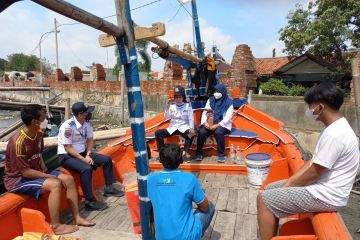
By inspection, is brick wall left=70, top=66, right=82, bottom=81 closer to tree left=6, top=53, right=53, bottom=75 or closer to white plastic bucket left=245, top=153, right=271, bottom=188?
white plastic bucket left=245, top=153, right=271, bottom=188

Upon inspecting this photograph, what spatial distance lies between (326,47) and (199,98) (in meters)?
9.42

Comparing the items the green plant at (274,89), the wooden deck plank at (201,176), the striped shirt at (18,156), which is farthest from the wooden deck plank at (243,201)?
the green plant at (274,89)

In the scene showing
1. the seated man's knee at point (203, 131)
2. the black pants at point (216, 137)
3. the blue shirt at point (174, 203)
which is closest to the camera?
the blue shirt at point (174, 203)

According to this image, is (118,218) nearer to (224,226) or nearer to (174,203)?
(224,226)

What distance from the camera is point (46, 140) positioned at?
6922mm

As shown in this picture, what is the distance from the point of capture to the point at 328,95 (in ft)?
7.18

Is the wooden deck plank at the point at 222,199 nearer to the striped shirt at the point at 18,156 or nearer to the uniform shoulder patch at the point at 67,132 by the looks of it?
the uniform shoulder patch at the point at 67,132

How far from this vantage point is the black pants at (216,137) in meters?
5.16

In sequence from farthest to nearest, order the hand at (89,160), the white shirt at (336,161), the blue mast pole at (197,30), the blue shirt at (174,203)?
the blue mast pole at (197,30) < the hand at (89,160) < the blue shirt at (174,203) < the white shirt at (336,161)

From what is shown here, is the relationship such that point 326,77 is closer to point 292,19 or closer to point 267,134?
point 292,19

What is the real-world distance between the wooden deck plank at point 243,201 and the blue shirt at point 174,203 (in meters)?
1.40

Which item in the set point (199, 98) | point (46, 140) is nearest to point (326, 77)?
point (199, 98)

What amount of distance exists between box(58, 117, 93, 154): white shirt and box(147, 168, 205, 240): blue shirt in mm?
1849

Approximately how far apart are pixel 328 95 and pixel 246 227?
1.63 meters
